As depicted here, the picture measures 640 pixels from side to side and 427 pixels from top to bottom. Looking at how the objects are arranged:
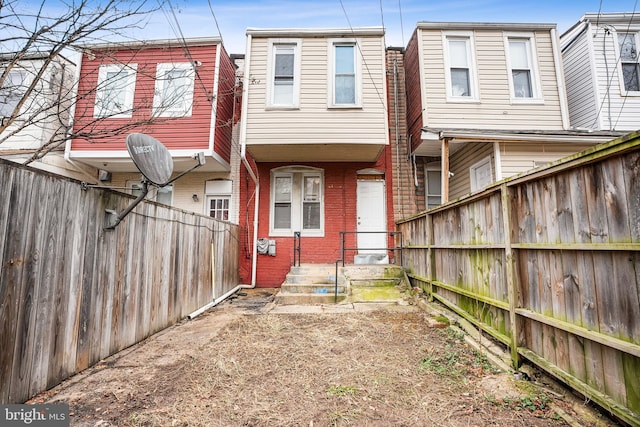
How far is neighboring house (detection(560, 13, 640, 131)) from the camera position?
8.11m

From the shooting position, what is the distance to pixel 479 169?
7438mm

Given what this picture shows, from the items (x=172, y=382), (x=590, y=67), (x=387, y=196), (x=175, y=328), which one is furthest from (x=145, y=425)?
(x=590, y=67)

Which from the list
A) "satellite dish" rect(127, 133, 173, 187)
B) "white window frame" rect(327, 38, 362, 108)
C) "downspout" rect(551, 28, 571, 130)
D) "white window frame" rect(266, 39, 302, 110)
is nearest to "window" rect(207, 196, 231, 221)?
"white window frame" rect(266, 39, 302, 110)

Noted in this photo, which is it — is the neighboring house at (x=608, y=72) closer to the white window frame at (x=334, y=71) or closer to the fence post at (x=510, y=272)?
the white window frame at (x=334, y=71)

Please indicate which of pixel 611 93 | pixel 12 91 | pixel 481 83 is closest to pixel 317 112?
pixel 481 83

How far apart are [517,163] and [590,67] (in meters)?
4.76

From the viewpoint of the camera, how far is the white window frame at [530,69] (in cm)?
779

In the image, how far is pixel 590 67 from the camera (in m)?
8.41

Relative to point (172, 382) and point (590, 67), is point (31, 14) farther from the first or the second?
point (590, 67)

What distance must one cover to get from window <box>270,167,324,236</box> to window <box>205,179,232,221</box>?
1330 mm

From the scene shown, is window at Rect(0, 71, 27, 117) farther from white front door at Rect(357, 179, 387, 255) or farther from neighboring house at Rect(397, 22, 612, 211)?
neighboring house at Rect(397, 22, 612, 211)

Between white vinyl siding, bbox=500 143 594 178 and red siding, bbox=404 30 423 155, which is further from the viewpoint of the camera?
red siding, bbox=404 30 423 155

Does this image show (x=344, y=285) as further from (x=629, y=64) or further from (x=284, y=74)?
(x=629, y=64)

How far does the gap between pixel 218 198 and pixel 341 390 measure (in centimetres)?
745
